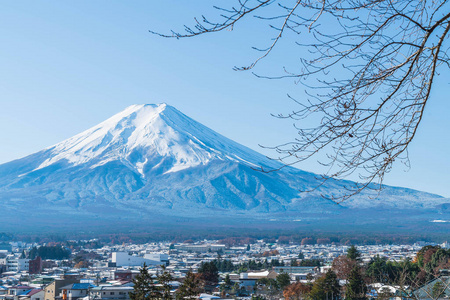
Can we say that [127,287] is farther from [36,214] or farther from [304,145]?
[36,214]

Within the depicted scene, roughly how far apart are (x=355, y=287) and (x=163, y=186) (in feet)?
399

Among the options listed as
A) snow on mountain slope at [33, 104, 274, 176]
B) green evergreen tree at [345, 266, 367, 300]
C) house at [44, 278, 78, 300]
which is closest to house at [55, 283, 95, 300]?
house at [44, 278, 78, 300]

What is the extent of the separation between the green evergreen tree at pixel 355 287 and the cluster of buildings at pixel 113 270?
18.4ft

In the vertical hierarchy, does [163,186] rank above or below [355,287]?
above

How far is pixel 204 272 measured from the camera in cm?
3272

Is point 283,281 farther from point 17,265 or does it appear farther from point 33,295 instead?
point 17,265

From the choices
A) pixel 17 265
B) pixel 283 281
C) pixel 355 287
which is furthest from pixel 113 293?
pixel 17 265

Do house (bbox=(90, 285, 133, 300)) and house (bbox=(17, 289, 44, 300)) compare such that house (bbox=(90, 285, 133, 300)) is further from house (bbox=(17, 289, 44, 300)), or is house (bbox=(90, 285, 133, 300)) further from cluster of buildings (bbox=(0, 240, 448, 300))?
house (bbox=(17, 289, 44, 300))

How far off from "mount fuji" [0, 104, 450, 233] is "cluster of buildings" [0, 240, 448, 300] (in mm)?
42137

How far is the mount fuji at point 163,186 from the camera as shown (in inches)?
5157

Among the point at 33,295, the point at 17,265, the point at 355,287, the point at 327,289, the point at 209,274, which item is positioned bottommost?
the point at 33,295

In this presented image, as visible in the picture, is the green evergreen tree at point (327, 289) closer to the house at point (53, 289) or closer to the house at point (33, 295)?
the house at point (53, 289)

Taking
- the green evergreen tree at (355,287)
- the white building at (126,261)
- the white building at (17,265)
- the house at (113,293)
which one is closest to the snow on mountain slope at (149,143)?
the white building at (126,261)

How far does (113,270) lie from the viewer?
1848 inches
